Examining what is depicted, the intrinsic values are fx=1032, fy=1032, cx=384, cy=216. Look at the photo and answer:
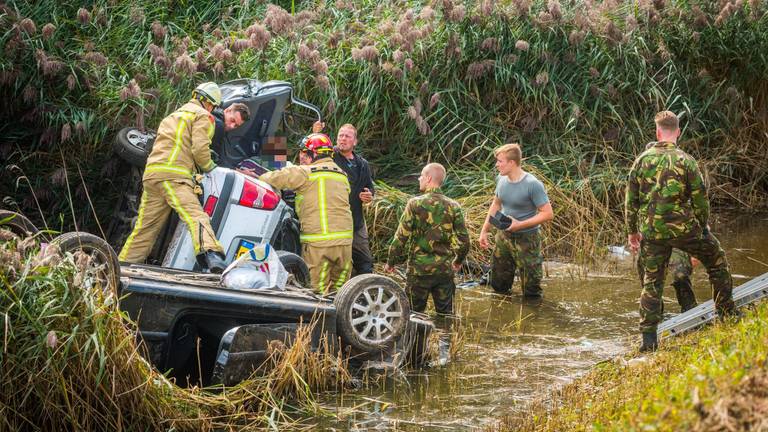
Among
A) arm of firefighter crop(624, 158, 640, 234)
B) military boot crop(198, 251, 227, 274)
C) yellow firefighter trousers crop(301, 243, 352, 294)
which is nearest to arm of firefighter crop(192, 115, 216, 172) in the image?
military boot crop(198, 251, 227, 274)

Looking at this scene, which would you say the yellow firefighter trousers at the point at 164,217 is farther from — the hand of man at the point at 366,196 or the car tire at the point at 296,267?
the hand of man at the point at 366,196

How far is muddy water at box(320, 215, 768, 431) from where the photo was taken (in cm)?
680

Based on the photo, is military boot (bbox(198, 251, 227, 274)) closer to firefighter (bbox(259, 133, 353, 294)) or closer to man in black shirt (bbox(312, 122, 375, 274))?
firefighter (bbox(259, 133, 353, 294))

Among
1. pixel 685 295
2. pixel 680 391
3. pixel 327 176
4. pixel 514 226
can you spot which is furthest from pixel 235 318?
pixel 685 295

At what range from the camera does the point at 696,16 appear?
1553 cm

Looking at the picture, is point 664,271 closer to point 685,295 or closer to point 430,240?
point 685,295

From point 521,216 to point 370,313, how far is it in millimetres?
3600

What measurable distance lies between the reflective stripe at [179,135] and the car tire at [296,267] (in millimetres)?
1247

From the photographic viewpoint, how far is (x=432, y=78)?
14523 mm

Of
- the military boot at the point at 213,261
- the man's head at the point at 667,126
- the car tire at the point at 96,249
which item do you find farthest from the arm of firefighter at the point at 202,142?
the man's head at the point at 667,126

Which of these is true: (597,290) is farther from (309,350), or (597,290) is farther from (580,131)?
(309,350)

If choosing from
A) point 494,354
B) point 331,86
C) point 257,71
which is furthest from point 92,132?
point 494,354

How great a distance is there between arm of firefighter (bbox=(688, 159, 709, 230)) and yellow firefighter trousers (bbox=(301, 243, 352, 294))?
3.21 meters

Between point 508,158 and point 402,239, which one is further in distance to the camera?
point 508,158
